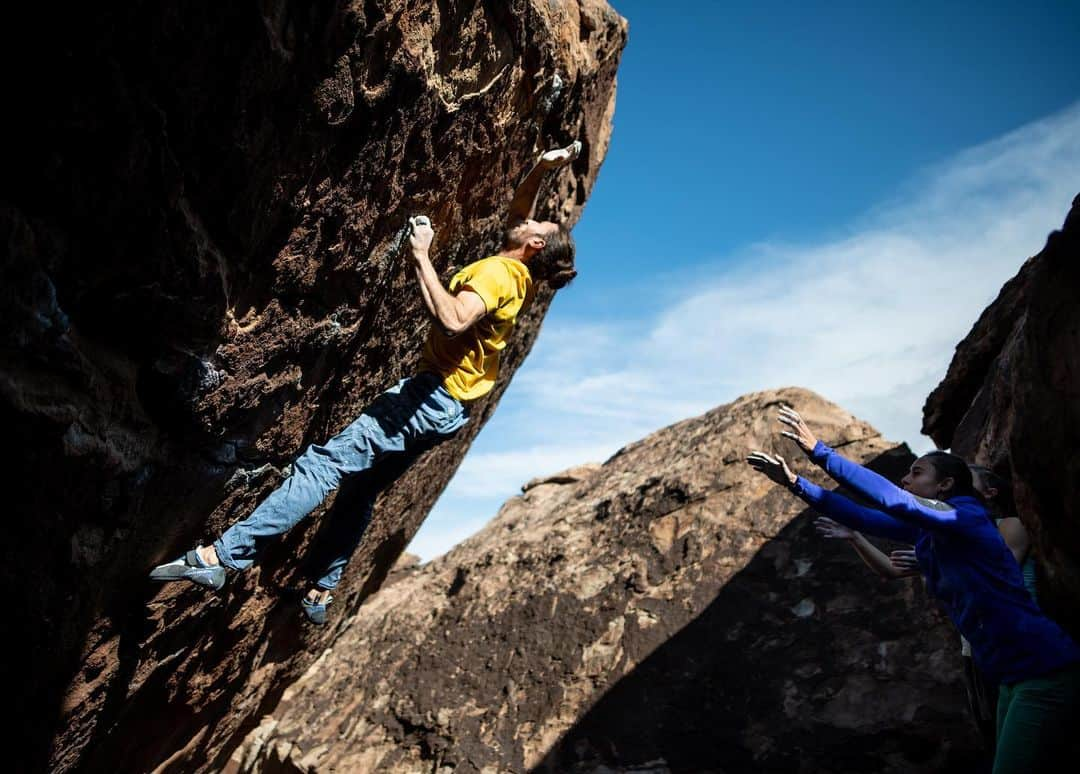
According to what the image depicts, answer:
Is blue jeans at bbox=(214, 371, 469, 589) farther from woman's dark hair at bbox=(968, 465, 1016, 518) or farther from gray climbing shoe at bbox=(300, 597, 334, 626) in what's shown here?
woman's dark hair at bbox=(968, 465, 1016, 518)

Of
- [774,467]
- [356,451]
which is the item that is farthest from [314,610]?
[774,467]

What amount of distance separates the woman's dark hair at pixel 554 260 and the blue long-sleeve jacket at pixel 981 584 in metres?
1.82

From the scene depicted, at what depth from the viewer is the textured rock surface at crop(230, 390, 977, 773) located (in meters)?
5.23

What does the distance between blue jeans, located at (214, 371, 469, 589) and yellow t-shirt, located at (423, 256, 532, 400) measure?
0.08 m

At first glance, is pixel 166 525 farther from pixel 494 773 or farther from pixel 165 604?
pixel 494 773

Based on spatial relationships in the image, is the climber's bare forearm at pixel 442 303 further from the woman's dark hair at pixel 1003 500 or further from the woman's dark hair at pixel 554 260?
the woman's dark hair at pixel 1003 500

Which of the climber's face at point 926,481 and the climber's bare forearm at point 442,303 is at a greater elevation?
the climber's face at point 926,481

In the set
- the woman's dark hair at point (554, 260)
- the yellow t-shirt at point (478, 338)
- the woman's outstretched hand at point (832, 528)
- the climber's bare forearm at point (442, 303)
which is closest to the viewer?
the climber's bare forearm at point (442, 303)

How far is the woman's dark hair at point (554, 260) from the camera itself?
4.34 m

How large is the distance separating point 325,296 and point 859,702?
434 centimetres

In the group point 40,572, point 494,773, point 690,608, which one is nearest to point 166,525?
point 40,572

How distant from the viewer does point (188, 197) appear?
8.73 feet

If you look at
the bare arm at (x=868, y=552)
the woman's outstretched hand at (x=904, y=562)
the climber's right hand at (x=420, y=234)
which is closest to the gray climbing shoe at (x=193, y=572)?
the climber's right hand at (x=420, y=234)

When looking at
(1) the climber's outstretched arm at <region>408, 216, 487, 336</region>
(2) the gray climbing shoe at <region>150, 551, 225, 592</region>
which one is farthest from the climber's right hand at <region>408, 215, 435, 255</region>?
(2) the gray climbing shoe at <region>150, 551, 225, 592</region>
